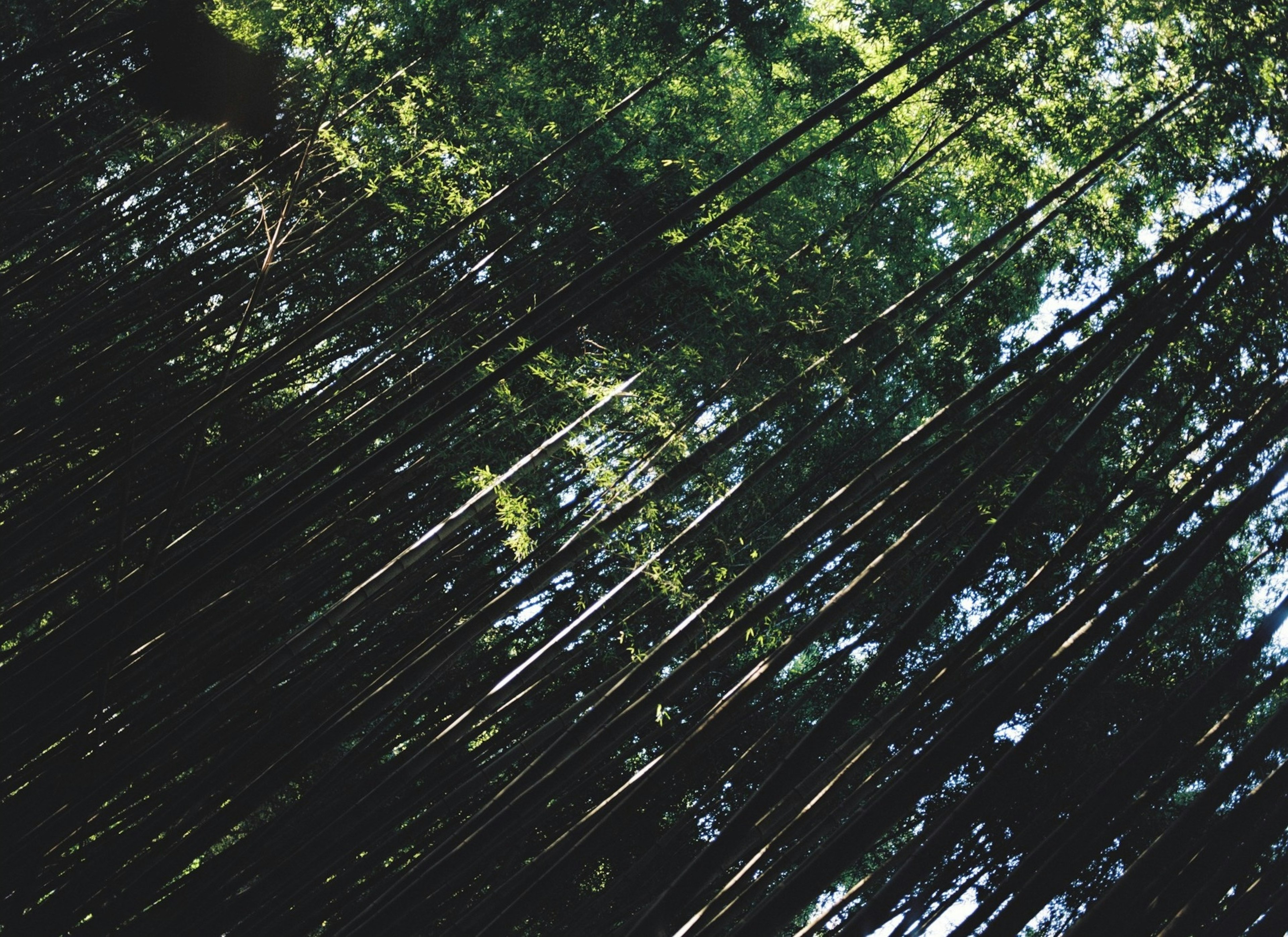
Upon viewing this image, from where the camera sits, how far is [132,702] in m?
2.90

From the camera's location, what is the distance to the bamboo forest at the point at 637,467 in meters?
2.43

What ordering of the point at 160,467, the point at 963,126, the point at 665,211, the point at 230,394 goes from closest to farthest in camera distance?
the point at 230,394 < the point at 160,467 < the point at 963,126 < the point at 665,211

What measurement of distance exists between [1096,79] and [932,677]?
110 inches

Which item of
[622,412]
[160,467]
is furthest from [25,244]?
[622,412]

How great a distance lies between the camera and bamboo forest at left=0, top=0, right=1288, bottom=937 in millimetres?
2426

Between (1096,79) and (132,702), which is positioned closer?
(132,702)

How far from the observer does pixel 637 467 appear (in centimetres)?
324

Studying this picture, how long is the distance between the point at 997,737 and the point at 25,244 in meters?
5.22

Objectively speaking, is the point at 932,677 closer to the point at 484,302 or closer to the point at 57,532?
the point at 484,302

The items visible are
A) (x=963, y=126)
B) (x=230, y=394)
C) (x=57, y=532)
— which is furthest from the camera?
(x=963, y=126)

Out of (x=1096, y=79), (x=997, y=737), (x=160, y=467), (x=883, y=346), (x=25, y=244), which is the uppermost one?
(x=25, y=244)

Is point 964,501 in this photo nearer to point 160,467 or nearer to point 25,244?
point 160,467

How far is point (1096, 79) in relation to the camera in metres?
3.73

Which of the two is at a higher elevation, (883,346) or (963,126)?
(963,126)
